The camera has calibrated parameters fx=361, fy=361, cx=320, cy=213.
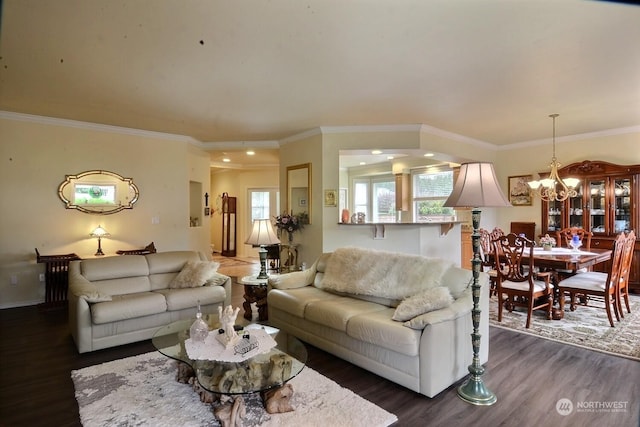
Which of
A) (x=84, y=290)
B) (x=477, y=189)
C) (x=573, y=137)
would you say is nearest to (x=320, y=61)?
(x=477, y=189)

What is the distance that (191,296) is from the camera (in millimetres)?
3883

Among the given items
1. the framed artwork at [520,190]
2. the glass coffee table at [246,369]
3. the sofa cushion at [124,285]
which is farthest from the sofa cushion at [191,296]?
the framed artwork at [520,190]

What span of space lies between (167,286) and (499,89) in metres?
4.39

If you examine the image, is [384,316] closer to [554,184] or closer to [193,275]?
[193,275]

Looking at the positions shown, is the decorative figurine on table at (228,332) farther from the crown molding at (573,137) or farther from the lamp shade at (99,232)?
the crown molding at (573,137)

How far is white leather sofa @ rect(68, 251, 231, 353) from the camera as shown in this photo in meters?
3.33

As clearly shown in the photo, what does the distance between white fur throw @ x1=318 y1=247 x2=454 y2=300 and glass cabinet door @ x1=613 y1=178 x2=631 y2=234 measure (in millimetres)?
4469

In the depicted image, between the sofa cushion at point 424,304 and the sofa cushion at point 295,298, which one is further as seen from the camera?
the sofa cushion at point 295,298

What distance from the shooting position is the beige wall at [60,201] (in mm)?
4895

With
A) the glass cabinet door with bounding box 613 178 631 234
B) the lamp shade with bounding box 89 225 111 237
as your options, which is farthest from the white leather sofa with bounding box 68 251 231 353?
the glass cabinet door with bounding box 613 178 631 234

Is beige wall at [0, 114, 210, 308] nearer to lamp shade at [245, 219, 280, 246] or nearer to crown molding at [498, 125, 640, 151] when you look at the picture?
lamp shade at [245, 219, 280, 246]

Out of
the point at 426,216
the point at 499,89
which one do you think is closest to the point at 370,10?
the point at 499,89

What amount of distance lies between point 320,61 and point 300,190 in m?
3.16

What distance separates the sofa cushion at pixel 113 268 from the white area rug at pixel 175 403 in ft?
4.04
